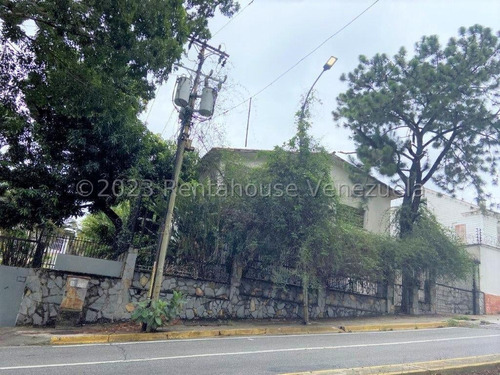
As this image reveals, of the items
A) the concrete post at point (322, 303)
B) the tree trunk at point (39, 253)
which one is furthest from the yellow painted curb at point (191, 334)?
the concrete post at point (322, 303)

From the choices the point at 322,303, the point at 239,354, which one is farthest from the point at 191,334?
the point at 322,303

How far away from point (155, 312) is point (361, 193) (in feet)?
40.5

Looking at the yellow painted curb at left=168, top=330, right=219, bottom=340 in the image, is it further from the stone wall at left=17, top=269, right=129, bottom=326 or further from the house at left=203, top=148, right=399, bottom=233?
the house at left=203, top=148, right=399, bottom=233

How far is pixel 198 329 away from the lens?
1117 cm

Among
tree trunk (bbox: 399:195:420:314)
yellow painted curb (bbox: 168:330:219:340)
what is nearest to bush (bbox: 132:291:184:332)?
yellow painted curb (bbox: 168:330:219:340)

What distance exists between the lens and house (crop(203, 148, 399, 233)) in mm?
15500

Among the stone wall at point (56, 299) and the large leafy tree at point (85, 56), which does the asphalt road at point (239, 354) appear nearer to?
the stone wall at point (56, 299)

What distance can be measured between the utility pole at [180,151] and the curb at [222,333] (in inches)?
43.3

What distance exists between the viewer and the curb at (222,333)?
9.35 metres

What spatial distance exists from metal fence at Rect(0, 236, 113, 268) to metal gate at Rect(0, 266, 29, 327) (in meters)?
0.28

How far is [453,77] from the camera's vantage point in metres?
16.4

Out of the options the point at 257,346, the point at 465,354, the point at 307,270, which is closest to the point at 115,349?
the point at 257,346

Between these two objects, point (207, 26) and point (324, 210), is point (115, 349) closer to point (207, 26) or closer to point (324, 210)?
point (324, 210)

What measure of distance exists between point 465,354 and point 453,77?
39.8ft
